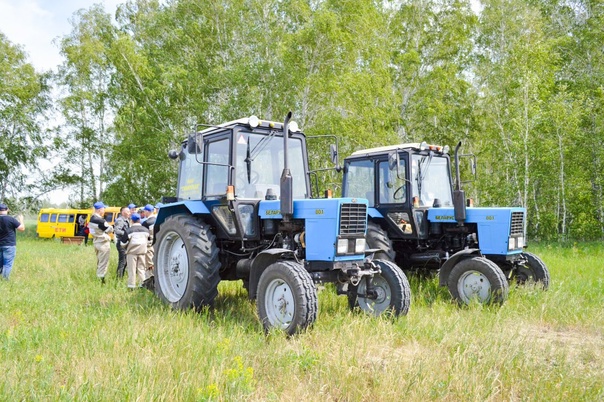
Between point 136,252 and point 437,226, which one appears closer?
point 437,226

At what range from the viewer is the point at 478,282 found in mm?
6602

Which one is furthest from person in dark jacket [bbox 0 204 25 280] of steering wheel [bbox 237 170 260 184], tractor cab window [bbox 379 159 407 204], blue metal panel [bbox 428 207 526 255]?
blue metal panel [bbox 428 207 526 255]

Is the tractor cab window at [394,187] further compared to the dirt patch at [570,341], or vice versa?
the tractor cab window at [394,187]

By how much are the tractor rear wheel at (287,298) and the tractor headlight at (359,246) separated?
740 millimetres

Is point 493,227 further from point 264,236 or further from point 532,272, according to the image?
point 264,236

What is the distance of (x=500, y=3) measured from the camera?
22406mm

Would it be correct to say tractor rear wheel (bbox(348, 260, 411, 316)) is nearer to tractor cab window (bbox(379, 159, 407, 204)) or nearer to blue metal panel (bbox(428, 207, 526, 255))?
blue metal panel (bbox(428, 207, 526, 255))

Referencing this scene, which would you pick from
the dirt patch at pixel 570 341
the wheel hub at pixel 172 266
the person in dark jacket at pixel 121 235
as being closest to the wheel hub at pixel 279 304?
the wheel hub at pixel 172 266

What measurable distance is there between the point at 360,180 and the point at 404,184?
90 cm

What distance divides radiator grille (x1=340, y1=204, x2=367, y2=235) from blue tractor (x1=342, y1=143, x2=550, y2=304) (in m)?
1.98

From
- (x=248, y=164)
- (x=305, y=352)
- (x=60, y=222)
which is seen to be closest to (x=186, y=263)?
(x=248, y=164)

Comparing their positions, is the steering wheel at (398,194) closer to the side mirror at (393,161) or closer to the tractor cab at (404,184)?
the tractor cab at (404,184)

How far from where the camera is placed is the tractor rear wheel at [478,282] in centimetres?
636

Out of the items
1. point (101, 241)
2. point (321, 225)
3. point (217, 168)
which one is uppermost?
point (217, 168)
